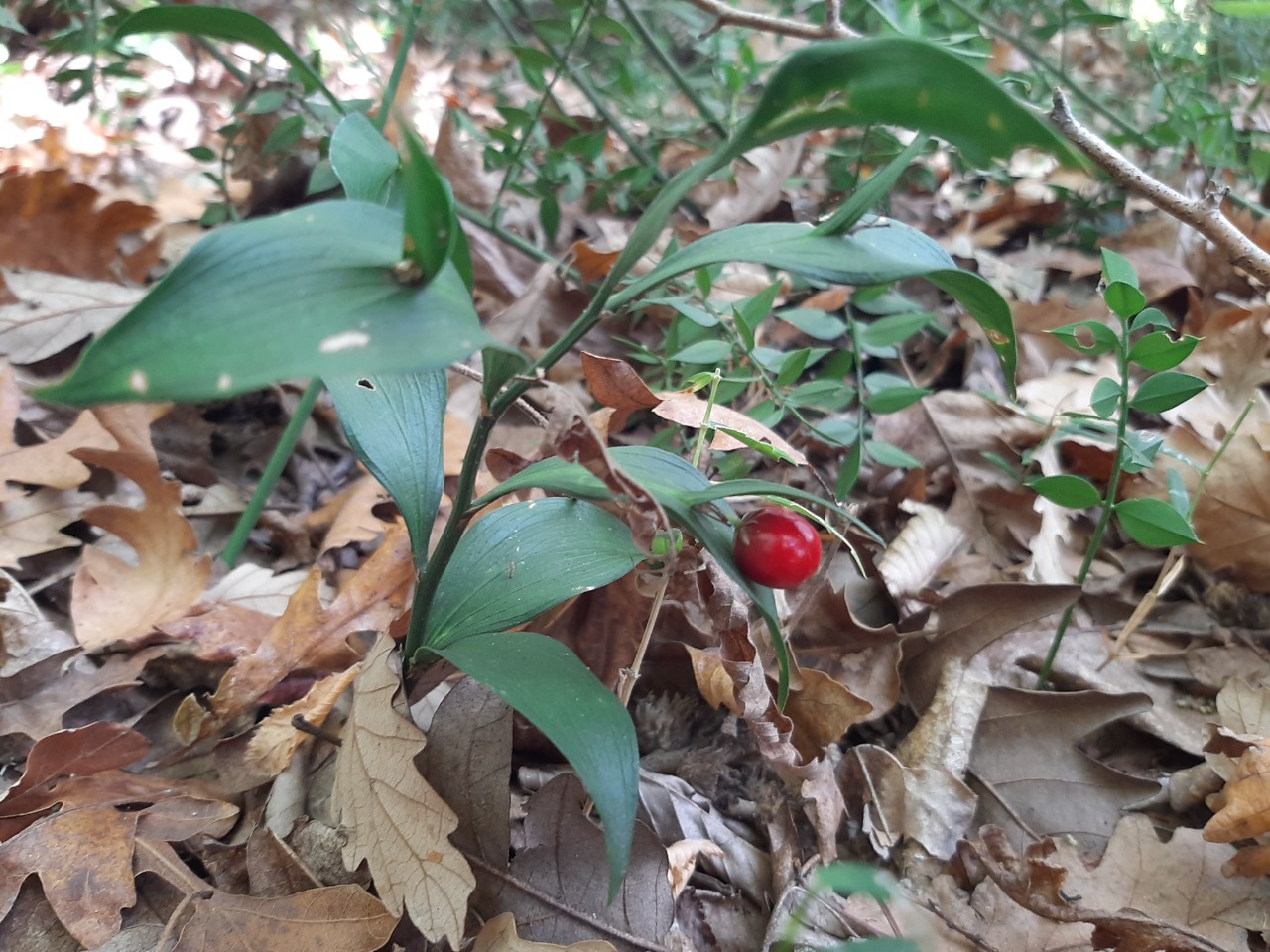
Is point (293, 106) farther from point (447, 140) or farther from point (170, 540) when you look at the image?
point (170, 540)

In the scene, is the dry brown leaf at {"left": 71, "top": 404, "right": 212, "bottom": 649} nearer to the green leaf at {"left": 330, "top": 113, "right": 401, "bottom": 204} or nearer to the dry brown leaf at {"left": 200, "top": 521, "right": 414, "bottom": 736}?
the dry brown leaf at {"left": 200, "top": 521, "right": 414, "bottom": 736}

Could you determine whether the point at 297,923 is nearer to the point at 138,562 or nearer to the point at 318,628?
Result: the point at 318,628

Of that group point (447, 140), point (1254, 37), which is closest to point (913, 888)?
point (447, 140)

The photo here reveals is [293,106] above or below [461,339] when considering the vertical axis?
below

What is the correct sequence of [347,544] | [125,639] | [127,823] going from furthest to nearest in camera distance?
[347,544] < [125,639] < [127,823]

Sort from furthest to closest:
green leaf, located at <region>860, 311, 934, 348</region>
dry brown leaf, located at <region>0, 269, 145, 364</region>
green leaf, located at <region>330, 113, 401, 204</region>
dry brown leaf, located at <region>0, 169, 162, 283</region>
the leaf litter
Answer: dry brown leaf, located at <region>0, 169, 162, 283</region>, dry brown leaf, located at <region>0, 269, 145, 364</region>, green leaf, located at <region>860, 311, 934, 348</region>, the leaf litter, green leaf, located at <region>330, 113, 401, 204</region>

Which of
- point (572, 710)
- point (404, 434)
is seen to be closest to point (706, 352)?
point (404, 434)

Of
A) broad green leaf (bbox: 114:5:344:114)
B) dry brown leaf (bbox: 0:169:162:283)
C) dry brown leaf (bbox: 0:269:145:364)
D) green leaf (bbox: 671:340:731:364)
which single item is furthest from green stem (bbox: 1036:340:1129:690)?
dry brown leaf (bbox: 0:169:162:283)
